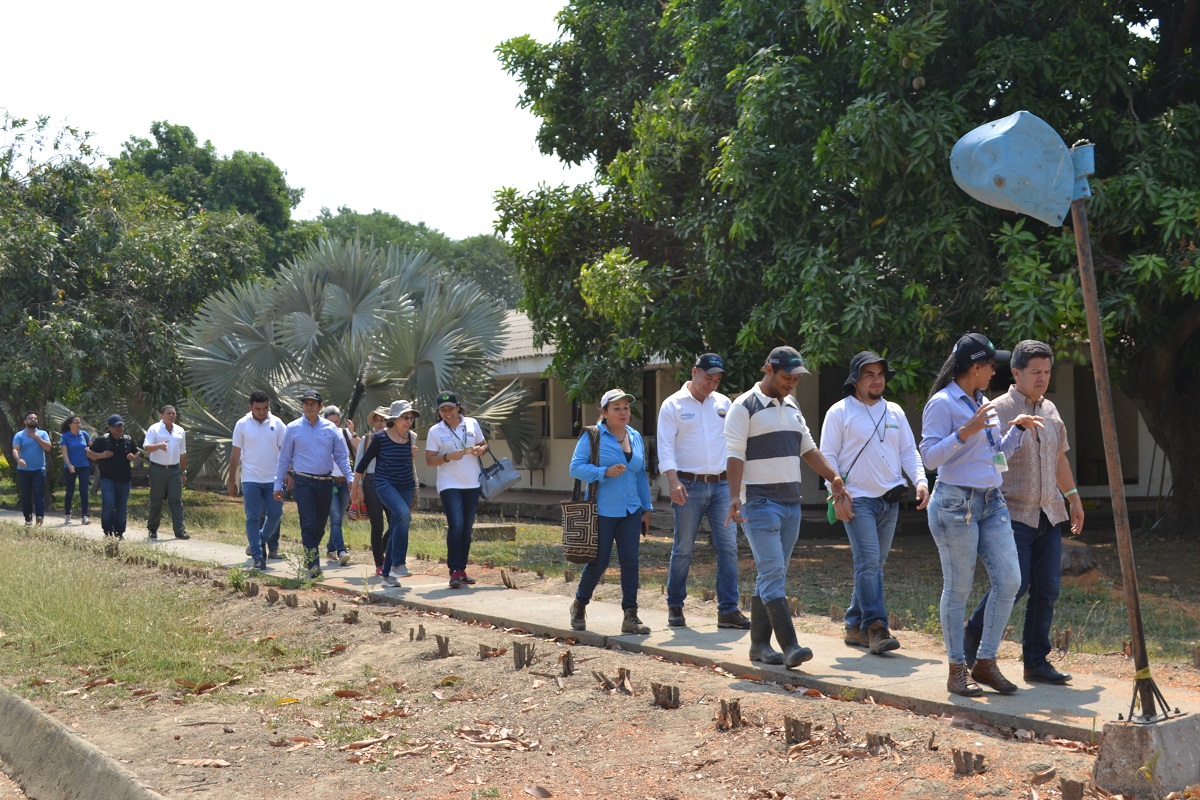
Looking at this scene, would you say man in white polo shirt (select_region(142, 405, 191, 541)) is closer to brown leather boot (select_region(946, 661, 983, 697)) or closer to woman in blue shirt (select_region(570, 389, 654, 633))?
woman in blue shirt (select_region(570, 389, 654, 633))

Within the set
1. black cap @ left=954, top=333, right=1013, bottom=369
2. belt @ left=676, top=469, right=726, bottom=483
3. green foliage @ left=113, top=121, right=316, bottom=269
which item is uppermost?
green foliage @ left=113, top=121, right=316, bottom=269

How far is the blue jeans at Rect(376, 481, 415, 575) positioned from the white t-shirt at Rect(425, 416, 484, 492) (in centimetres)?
51

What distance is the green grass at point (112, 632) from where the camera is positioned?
7945mm

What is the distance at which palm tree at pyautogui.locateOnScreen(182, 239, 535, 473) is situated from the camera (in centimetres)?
1845

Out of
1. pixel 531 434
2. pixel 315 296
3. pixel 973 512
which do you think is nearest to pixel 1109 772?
pixel 973 512

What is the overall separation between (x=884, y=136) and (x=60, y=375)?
17.6 meters

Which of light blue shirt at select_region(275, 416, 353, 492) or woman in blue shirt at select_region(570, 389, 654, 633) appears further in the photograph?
light blue shirt at select_region(275, 416, 353, 492)

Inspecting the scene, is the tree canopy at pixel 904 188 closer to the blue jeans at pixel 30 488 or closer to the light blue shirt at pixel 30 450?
the light blue shirt at pixel 30 450

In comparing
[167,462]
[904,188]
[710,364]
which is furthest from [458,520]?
[167,462]

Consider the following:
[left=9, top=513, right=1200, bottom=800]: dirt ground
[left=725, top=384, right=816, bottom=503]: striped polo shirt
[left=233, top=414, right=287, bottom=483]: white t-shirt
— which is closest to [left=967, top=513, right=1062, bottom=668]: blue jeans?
[left=9, top=513, right=1200, bottom=800]: dirt ground

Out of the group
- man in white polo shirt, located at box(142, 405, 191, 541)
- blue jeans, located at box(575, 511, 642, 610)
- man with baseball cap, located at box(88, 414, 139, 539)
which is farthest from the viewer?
man with baseball cap, located at box(88, 414, 139, 539)

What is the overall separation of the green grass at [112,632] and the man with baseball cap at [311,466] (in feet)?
3.80

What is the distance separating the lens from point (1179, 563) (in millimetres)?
13508

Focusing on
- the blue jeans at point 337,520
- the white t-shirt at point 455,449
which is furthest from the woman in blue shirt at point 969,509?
the blue jeans at point 337,520
